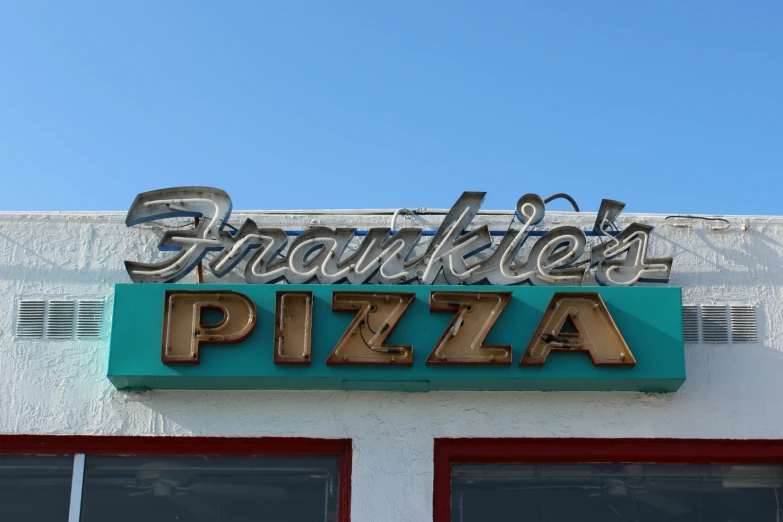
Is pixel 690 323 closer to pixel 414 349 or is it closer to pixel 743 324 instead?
pixel 743 324

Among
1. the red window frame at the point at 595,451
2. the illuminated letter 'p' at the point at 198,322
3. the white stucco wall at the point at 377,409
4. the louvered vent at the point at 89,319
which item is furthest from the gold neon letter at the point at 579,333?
the louvered vent at the point at 89,319

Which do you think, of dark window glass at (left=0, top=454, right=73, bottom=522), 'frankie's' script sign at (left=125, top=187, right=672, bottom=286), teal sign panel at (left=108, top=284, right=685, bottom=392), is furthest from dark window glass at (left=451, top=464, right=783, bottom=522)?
dark window glass at (left=0, top=454, right=73, bottom=522)

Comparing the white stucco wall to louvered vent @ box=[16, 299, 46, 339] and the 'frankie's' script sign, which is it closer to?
louvered vent @ box=[16, 299, 46, 339]

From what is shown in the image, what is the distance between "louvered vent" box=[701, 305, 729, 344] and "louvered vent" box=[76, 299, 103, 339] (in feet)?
17.1

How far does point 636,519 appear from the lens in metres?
8.80

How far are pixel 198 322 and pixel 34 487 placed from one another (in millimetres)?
1972

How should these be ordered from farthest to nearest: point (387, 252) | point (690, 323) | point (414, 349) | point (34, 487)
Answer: point (690, 323) < point (387, 252) < point (34, 487) < point (414, 349)

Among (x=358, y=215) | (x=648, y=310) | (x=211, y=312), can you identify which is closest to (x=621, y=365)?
(x=648, y=310)

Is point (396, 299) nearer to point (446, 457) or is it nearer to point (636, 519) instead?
point (446, 457)

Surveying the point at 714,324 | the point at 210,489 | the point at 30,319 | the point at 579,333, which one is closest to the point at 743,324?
the point at 714,324

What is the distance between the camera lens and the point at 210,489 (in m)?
8.78

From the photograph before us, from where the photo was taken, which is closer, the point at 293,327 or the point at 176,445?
the point at 293,327

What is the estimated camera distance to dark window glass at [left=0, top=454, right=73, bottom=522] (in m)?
8.71

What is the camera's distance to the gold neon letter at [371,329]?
8.48 m
